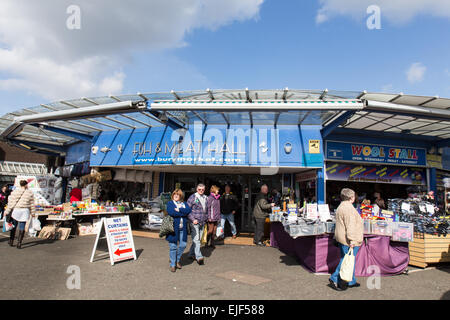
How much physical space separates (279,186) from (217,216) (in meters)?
4.48

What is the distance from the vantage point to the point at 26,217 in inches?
318

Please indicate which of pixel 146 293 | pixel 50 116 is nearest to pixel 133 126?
pixel 50 116

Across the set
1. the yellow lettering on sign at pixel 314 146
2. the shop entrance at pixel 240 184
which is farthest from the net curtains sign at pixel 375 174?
the shop entrance at pixel 240 184

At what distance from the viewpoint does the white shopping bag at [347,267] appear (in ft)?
15.4

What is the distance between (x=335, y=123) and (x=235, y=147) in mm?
3490

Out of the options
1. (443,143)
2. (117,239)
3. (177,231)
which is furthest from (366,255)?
(443,143)

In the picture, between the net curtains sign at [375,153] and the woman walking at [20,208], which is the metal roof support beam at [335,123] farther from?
the woman walking at [20,208]

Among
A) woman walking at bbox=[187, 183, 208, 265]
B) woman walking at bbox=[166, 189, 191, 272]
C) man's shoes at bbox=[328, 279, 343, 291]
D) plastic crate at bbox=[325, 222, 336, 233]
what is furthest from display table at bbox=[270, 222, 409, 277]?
woman walking at bbox=[166, 189, 191, 272]

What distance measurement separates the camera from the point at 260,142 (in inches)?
420

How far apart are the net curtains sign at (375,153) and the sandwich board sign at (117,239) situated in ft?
24.4

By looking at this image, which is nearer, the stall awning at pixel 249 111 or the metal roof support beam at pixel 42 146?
the stall awning at pixel 249 111

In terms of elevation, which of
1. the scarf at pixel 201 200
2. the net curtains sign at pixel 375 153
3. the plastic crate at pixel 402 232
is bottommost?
the plastic crate at pixel 402 232

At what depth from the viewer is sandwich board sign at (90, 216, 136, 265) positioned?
21.9 feet
